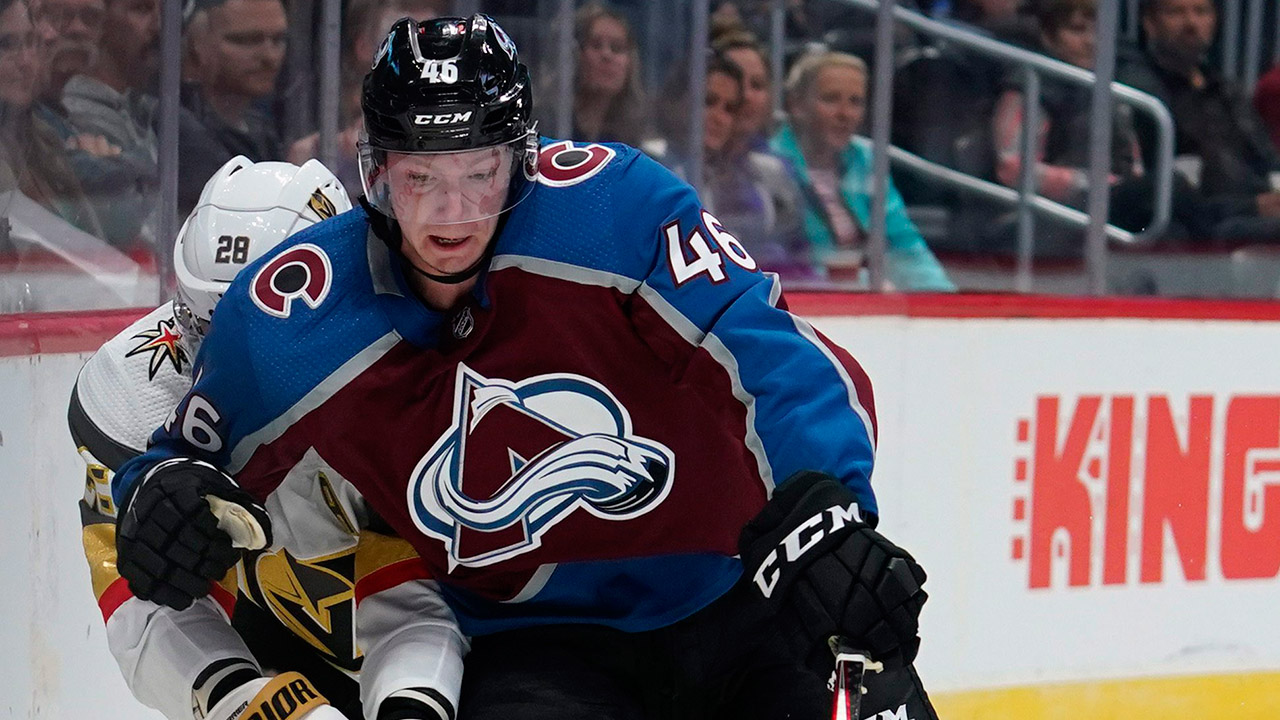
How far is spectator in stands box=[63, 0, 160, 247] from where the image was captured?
3.75 metres

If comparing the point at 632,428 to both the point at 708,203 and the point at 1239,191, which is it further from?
the point at 1239,191

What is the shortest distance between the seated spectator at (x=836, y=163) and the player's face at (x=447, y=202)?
94.5 inches

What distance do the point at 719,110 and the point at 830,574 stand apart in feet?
8.82

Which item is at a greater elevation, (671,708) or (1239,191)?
(1239,191)

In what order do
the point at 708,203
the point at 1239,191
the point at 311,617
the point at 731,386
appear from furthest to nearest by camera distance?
1. the point at 1239,191
2. the point at 708,203
3. the point at 311,617
4. the point at 731,386

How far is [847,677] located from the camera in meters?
2.15

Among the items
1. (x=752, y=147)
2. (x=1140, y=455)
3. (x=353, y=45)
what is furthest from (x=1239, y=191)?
(x=353, y=45)

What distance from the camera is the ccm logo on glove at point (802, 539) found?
215cm

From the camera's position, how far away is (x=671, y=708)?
8.24 ft

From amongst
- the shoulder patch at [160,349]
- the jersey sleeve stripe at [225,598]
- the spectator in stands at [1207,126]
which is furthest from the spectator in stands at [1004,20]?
the jersey sleeve stripe at [225,598]

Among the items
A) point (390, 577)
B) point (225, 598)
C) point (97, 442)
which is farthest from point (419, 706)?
point (97, 442)

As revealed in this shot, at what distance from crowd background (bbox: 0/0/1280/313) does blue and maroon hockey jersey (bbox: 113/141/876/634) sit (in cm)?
142

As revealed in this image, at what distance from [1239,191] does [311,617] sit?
11.2ft

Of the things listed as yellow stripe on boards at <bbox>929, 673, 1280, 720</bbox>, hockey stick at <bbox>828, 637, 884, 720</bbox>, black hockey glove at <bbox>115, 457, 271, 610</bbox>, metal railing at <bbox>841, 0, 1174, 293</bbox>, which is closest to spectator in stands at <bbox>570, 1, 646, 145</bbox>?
metal railing at <bbox>841, 0, 1174, 293</bbox>
